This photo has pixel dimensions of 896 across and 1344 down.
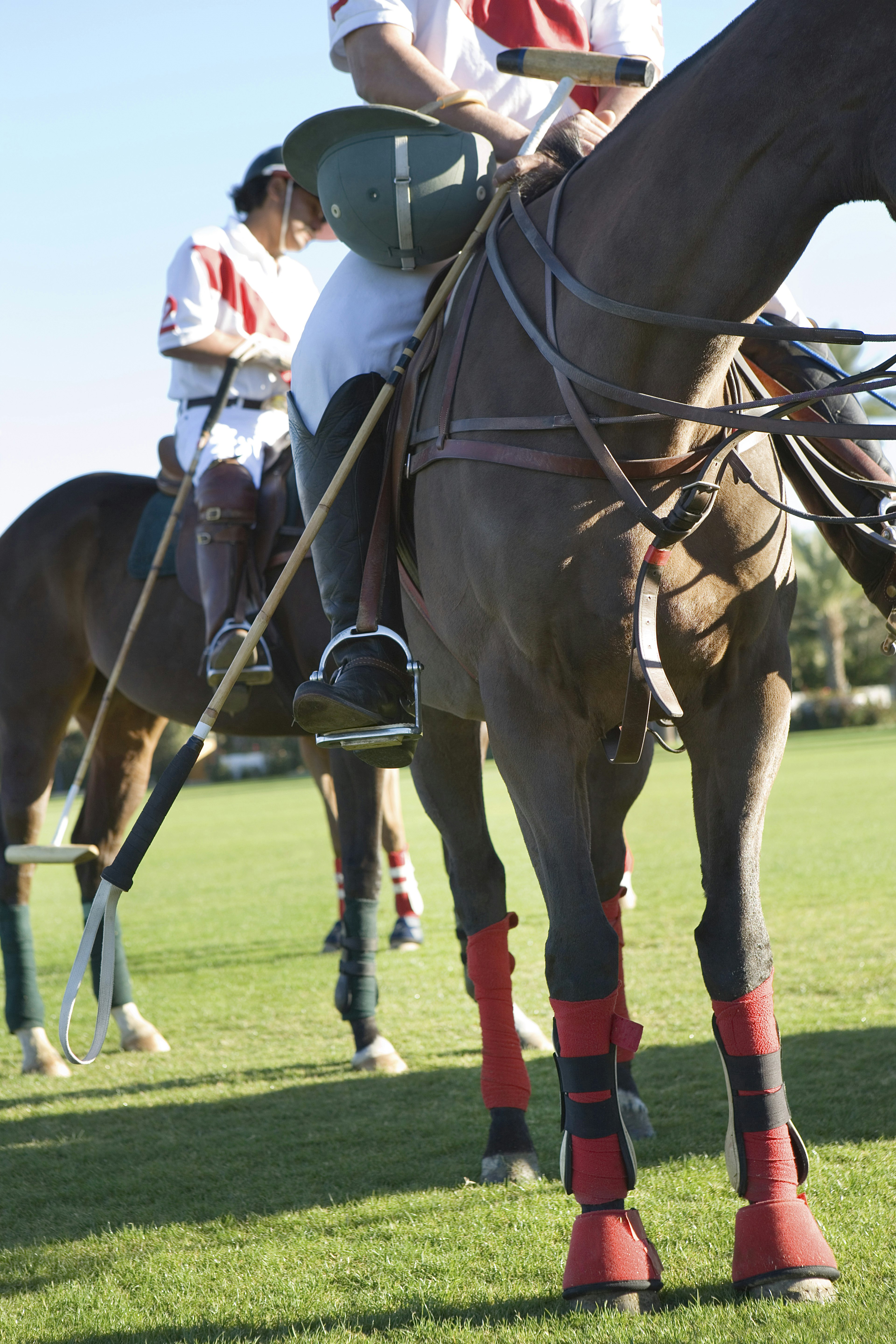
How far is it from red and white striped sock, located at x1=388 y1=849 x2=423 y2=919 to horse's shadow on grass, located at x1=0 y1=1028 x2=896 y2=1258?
11.4 ft

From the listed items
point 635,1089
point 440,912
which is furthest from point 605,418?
point 440,912

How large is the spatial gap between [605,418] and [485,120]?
1.28 metres

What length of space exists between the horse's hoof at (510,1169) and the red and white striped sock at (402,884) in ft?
16.3

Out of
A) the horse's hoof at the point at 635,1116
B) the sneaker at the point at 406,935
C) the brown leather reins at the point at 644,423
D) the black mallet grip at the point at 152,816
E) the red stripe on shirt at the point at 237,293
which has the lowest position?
the sneaker at the point at 406,935

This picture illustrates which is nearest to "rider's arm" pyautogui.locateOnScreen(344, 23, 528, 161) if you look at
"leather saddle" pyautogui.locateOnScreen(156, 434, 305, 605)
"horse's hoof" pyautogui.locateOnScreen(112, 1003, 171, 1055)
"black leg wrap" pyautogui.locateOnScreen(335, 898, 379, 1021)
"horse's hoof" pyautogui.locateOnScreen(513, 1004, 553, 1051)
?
"leather saddle" pyautogui.locateOnScreen(156, 434, 305, 605)

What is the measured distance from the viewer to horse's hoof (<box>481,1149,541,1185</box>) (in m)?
3.75

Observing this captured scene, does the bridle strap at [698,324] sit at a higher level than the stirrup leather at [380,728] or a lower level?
higher

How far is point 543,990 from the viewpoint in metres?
6.75

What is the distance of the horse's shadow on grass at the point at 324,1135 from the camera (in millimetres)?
3799

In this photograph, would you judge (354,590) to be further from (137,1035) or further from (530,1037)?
(137,1035)

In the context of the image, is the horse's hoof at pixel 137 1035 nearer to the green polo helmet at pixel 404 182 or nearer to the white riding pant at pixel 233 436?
the white riding pant at pixel 233 436

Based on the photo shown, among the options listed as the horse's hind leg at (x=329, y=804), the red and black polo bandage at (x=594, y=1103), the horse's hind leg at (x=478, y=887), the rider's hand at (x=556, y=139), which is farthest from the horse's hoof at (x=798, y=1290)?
the horse's hind leg at (x=329, y=804)

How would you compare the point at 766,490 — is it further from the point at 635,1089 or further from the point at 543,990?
the point at 543,990

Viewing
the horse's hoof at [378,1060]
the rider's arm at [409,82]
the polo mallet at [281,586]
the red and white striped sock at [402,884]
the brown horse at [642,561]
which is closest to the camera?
the brown horse at [642,561]
